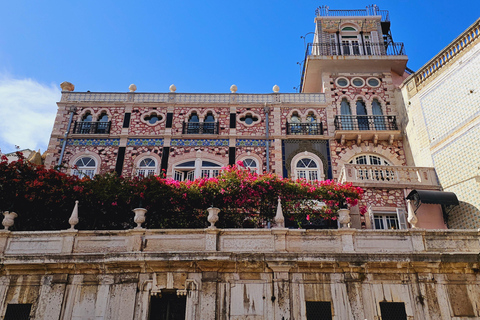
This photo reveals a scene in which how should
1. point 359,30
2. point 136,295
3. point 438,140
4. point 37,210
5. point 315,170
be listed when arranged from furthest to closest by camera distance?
point 359,30 < point 315,170 < point 438,140 < point 37,210 < point 136,295

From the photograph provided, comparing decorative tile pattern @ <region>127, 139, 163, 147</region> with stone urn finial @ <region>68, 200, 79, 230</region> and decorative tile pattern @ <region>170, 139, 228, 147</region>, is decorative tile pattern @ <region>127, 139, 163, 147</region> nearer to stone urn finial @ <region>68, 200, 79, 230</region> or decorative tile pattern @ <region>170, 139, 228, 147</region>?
decorative tile pattern @ <region>170, 139, 228, 147</region>

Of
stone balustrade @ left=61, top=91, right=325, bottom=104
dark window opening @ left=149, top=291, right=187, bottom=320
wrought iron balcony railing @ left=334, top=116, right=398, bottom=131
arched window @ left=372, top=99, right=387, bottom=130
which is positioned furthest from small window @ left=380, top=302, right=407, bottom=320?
stone balustrade @ left=61, top=91, right=325, bottom=104

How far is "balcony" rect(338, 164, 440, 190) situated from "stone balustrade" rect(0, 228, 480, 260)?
4453 mm

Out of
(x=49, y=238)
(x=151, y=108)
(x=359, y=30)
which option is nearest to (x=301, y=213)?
(x=49, y=238)

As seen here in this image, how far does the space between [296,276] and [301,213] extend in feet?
9.94

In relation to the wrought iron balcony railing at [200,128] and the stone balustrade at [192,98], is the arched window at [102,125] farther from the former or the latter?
the wrought iron balcony railing at [200,128]

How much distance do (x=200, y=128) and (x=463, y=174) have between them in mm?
10406

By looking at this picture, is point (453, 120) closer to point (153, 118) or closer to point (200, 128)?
point (200, 128)

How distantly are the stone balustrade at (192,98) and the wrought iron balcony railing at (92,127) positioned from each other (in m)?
1.24

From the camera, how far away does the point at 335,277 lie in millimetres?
11961

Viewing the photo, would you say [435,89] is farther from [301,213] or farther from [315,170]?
[301,213]

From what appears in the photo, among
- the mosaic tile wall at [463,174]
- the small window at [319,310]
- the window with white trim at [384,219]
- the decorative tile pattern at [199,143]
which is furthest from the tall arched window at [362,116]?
the small window at [319,310]

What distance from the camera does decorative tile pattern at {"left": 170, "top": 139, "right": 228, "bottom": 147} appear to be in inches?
767

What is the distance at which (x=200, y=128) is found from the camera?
1989 centimetres
